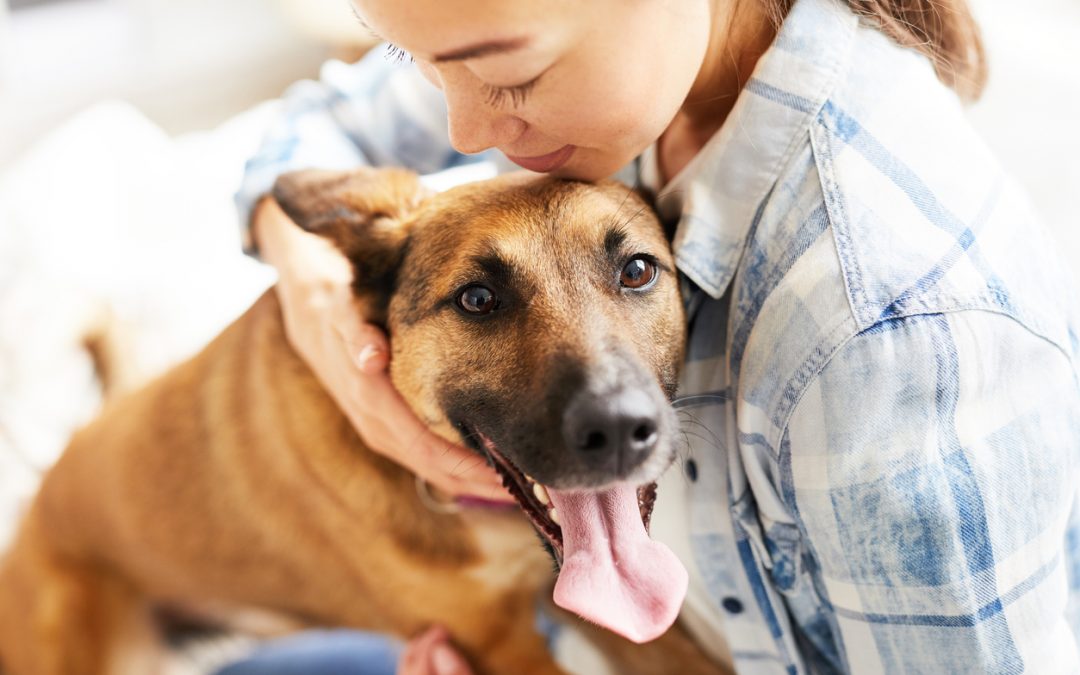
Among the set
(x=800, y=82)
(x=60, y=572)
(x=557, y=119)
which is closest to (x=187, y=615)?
(x=60, y=572)

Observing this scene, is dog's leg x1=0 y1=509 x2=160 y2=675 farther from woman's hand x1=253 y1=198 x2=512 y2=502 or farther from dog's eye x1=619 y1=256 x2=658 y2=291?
dog's eye x1=619 y1=256 x2=658 y2=291

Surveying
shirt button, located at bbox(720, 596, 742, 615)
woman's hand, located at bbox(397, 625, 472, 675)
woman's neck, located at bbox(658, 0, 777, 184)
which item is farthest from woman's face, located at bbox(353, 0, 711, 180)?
woman's hand, located at bbox(397, 625, 472, 675)

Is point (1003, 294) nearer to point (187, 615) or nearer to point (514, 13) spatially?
point (514, 13)

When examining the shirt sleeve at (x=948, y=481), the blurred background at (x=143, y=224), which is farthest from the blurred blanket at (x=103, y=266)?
the shirt sleeve at (x=948, y=481)

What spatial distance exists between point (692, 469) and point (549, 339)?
32cm

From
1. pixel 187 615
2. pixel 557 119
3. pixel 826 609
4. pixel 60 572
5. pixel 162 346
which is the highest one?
pixel 557 119

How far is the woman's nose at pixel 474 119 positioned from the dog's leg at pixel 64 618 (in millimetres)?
1414

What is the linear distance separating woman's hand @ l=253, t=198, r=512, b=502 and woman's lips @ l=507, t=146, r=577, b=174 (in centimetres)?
35

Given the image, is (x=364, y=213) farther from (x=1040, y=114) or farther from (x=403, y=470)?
(x=1040, y=114)

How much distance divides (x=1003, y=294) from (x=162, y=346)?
6.51ft

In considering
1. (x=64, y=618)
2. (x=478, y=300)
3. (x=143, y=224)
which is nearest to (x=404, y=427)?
(x=478, y=300)

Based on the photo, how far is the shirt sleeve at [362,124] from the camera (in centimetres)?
168

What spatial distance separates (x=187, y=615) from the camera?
1.98m

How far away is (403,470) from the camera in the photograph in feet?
4.87
